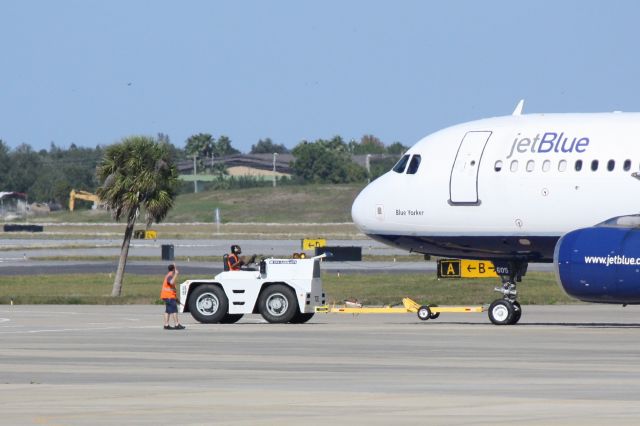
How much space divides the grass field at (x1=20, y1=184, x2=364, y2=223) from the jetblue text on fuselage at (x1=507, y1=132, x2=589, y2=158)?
11445 cm

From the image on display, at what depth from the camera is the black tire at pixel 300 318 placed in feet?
124

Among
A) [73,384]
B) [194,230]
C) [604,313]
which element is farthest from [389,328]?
[194,230]

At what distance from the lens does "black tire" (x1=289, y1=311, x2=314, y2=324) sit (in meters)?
37.9

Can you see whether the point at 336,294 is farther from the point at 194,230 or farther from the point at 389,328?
the point at 194,230

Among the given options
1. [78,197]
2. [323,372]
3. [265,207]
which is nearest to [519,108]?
[323,372]

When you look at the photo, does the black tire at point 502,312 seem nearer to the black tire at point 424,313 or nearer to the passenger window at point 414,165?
the black tire at point 424,313

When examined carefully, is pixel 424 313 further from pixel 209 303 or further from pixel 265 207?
pixel 265 207

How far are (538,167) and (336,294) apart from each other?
57.7 ft

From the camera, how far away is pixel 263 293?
124 ft

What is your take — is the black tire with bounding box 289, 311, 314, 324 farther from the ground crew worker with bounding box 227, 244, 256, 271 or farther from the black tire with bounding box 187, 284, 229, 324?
the ground crew worker with bounding box 227, 244, 256, 271

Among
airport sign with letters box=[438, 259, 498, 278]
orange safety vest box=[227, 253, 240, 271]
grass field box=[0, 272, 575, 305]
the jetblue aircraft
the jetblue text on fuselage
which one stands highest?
the jetblue text on fuselage

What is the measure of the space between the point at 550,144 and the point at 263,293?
7592 mm

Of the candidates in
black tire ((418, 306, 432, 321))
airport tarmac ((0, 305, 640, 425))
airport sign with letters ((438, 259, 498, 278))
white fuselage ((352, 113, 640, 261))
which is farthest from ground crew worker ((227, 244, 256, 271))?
airport sign with letters ((438, 259, 498, 278))

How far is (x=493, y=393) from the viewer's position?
20.2m
